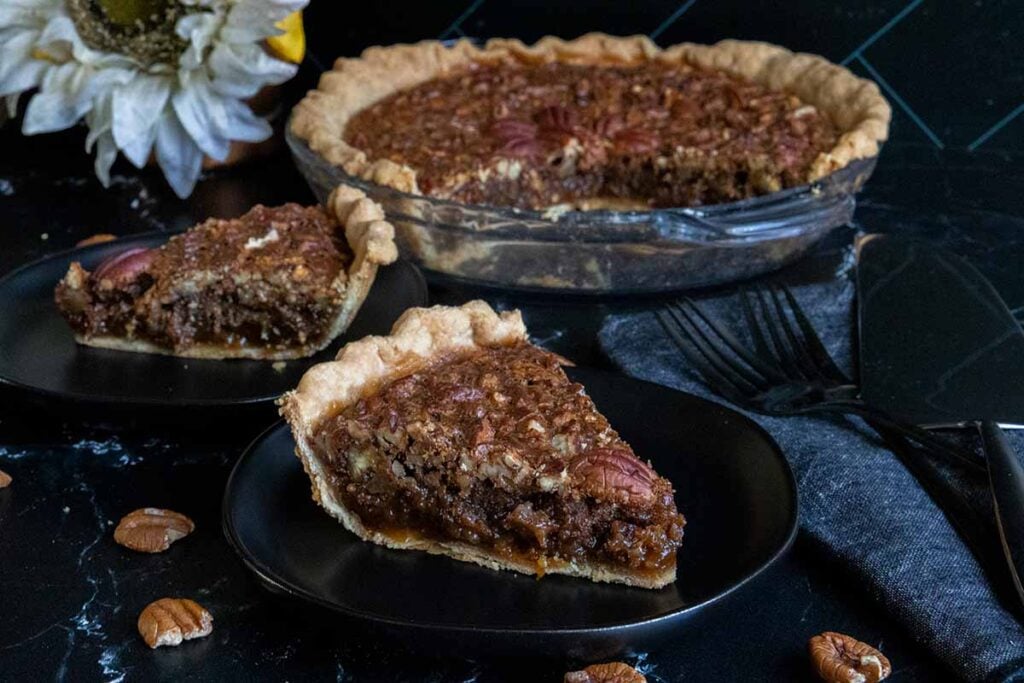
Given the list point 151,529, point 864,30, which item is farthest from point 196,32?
point 864,30

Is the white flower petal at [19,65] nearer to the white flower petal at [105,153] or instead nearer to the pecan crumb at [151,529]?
the white flower petal at [105,153]

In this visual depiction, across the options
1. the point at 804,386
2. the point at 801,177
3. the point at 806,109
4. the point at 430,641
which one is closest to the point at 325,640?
the point at 430,641

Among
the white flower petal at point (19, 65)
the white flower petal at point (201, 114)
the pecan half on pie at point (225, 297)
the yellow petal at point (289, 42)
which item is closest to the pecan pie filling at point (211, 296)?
the pecan half on pie at point (225, 297)

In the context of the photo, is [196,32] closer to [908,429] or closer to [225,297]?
[225,297]

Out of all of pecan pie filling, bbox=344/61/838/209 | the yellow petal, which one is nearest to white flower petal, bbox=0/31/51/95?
the yellow petal

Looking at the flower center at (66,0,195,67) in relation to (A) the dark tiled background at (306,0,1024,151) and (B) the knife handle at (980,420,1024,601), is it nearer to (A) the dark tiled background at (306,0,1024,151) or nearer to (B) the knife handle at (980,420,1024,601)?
(A) the dark tiled background at (306,0,1024,151)

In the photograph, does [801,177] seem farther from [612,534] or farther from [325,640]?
[325,640]
